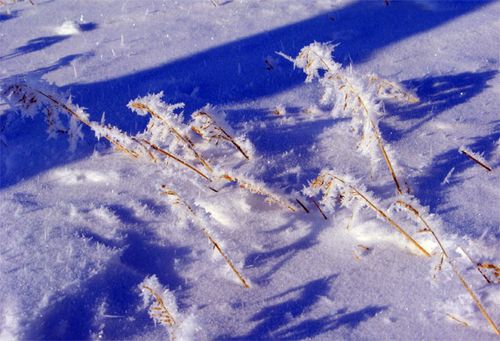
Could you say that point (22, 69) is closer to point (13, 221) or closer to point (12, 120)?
point (12, 120)

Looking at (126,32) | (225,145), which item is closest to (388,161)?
(225,145)

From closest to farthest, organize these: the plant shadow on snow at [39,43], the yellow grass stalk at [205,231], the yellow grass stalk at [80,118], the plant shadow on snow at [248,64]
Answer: the yellow grass stalk at [205,231] → the yellow grass stalk at [80,118] → the plant shadow on snow at [248,64] → the plant shadow on snow at [39,43]

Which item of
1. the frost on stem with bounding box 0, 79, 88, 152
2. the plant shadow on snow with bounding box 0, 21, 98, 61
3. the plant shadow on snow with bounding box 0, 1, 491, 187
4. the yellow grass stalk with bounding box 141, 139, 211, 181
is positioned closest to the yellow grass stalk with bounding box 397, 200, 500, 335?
the yellow grass stalk with bounding box 141, 139, 211, 181

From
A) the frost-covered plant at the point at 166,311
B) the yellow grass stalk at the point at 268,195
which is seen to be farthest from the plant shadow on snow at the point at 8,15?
the frost-covered plant at the point at 166,311

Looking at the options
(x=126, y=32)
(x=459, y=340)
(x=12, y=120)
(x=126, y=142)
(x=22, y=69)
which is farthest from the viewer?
(x=126, y=32)

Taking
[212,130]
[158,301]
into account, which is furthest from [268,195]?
[158,301]

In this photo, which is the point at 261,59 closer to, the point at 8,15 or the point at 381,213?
the point at 381,213

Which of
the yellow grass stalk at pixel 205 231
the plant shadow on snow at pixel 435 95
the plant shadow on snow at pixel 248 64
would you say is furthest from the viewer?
the plant shadow on snow at pixel 248 64

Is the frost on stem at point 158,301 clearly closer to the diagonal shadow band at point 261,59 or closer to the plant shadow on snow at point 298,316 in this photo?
the plant shadow on snow at point 298,316
